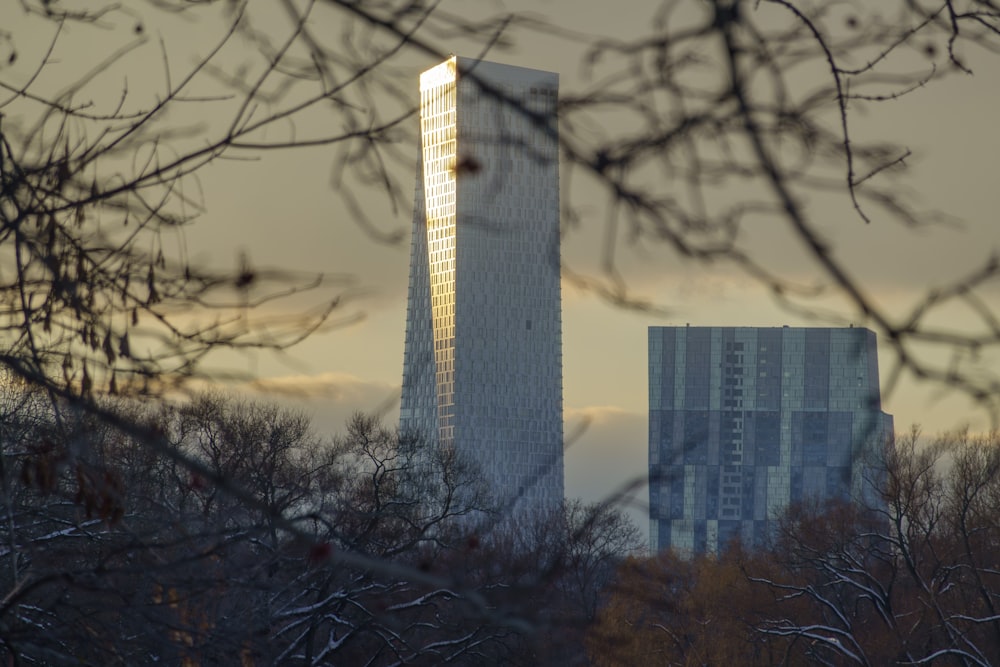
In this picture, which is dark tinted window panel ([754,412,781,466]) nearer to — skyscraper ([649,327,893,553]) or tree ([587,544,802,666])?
skyscraper ([649,327,893,553])

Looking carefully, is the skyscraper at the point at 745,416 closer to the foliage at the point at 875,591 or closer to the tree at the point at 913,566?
the foliage at the point at 875,591

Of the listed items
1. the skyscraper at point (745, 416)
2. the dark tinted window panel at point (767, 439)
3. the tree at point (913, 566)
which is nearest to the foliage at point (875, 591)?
the tree at point (913, 566)

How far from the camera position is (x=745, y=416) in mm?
148375

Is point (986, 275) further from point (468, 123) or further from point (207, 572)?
point (207, 572)

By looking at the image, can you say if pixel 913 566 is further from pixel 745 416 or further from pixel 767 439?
pixel 767 439

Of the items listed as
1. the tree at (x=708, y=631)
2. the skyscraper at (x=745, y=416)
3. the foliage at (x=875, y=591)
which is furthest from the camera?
the skyscraper at (x=745, y=416)

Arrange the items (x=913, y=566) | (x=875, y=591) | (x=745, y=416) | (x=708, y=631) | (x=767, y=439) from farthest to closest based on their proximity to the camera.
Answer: (x=767, y=439) < (x=745, y=416) < (x=708, y=631) < (x=875, y=591) < (x=913, y=566)

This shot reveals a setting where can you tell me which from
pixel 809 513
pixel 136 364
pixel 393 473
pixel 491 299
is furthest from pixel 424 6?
pixel 491 299

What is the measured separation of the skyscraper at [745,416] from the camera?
146 meters

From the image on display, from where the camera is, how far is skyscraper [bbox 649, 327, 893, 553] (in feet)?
479

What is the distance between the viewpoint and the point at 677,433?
150 metres

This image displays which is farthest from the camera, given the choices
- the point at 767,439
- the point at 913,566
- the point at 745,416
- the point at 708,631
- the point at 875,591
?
the point at 767,439

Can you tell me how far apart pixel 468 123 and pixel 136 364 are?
1192mm

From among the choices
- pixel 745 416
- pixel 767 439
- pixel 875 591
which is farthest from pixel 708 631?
pixel 767 439
